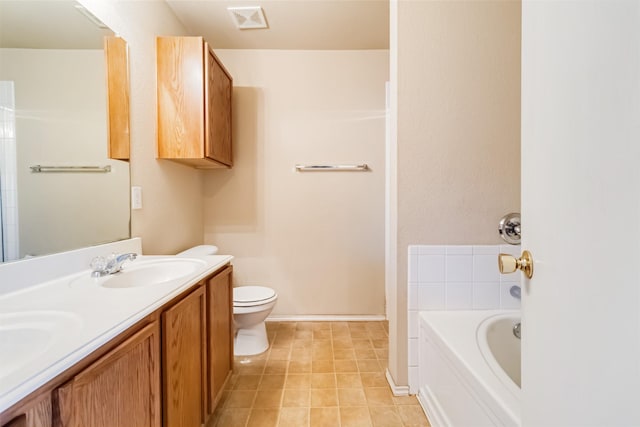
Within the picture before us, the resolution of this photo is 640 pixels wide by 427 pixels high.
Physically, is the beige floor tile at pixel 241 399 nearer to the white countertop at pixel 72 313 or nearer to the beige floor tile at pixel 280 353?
the beige floor tile at pixel 280 353

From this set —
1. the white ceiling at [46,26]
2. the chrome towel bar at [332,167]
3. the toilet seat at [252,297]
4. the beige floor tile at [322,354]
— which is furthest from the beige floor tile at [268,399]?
the white ceiling at [46,26]

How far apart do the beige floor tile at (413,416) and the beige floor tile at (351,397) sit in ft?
0.64

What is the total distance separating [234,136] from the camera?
2355 mm

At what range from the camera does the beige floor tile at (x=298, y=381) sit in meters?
1.56

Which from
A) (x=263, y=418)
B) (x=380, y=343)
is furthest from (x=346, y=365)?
(x=263, y=418)

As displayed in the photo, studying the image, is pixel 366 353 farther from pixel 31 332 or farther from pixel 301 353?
pixel 31 332

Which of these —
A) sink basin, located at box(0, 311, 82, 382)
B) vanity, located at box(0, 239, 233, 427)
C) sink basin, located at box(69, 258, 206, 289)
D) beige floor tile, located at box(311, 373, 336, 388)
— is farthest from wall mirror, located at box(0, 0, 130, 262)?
beige floor tile, located at box(311, 373, 336, 388)

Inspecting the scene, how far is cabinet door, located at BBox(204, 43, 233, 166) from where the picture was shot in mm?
1734

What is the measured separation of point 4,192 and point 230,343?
114 cm

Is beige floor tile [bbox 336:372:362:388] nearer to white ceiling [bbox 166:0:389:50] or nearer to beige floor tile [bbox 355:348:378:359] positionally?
beige floor tile [bbox 355:348:378:359]

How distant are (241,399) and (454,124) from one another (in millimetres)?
1918

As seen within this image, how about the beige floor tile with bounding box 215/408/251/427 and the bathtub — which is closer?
the bathtub

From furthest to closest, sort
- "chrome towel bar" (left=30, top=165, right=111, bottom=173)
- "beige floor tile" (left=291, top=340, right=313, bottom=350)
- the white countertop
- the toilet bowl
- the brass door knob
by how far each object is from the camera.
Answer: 1. "beige floor tile" (left=291, top=340, right=313, bottom=350)
2. the toilet bowl
3. "chrome towel bar" (left=30, top=165, right=111, bottom=173)
4. the brass door knob
5. the white countertop

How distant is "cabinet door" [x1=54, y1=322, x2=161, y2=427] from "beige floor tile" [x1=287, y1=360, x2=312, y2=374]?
995mm
